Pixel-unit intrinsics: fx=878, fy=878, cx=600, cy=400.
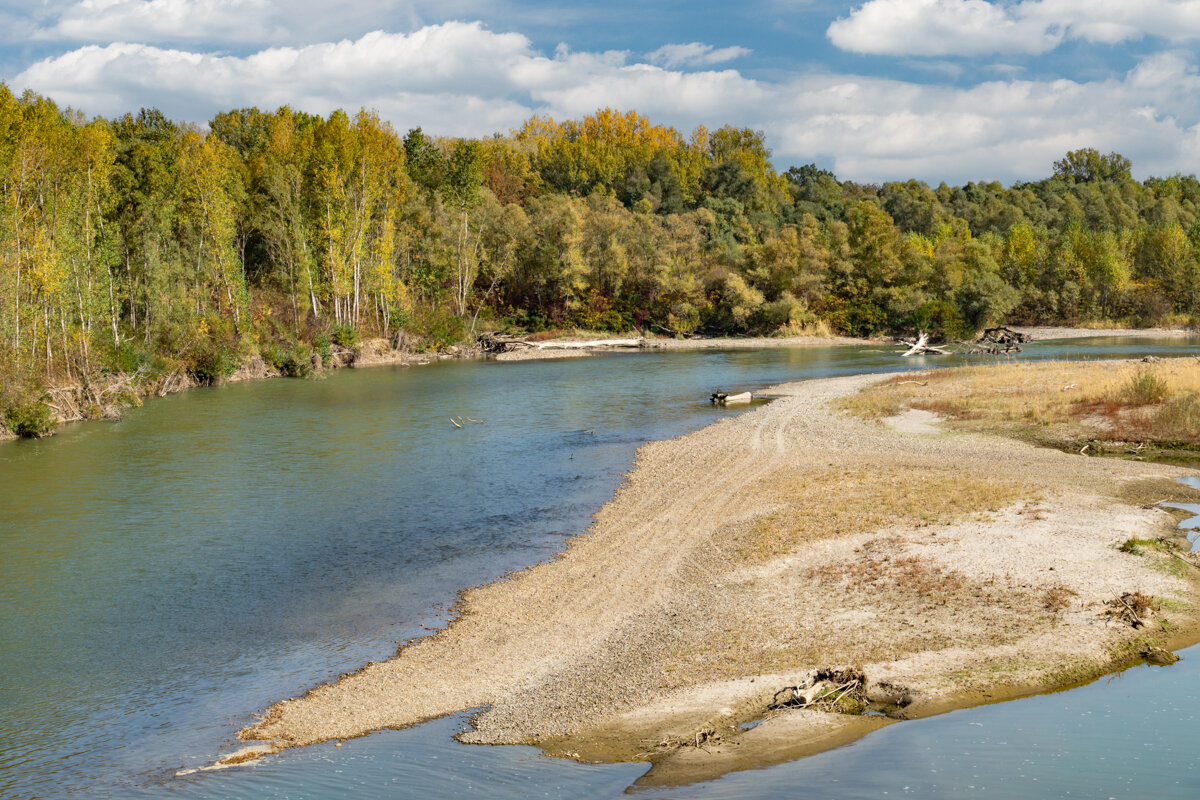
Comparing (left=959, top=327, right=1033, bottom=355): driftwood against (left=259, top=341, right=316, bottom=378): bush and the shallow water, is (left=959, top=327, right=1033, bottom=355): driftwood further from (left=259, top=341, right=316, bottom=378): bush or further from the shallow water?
the shallow water

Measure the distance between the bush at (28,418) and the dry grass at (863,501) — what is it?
94.9 feet

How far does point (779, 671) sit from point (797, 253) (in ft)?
284

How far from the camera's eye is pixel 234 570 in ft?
61.7

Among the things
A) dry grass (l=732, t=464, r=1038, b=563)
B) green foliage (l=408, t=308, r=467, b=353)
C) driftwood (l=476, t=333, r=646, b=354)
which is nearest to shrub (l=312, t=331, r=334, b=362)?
green foliage (l=408, t=308, r=467, b=353)

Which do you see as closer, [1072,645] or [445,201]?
[1072,645]

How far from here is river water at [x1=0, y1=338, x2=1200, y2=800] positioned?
9859mm

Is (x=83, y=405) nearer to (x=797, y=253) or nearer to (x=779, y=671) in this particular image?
(x=779, y=671)

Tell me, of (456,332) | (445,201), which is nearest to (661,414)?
(456,332)

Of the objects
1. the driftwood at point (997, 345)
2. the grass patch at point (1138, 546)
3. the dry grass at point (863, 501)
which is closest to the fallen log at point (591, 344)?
the driftwood at point (997, 345)

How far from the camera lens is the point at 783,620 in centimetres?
1406

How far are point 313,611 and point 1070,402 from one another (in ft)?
91.9

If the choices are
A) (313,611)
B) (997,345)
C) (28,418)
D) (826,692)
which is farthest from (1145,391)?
(997,345)

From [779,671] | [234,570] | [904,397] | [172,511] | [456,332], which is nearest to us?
[779,671]

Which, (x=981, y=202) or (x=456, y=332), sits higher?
(x=981, y=202)
